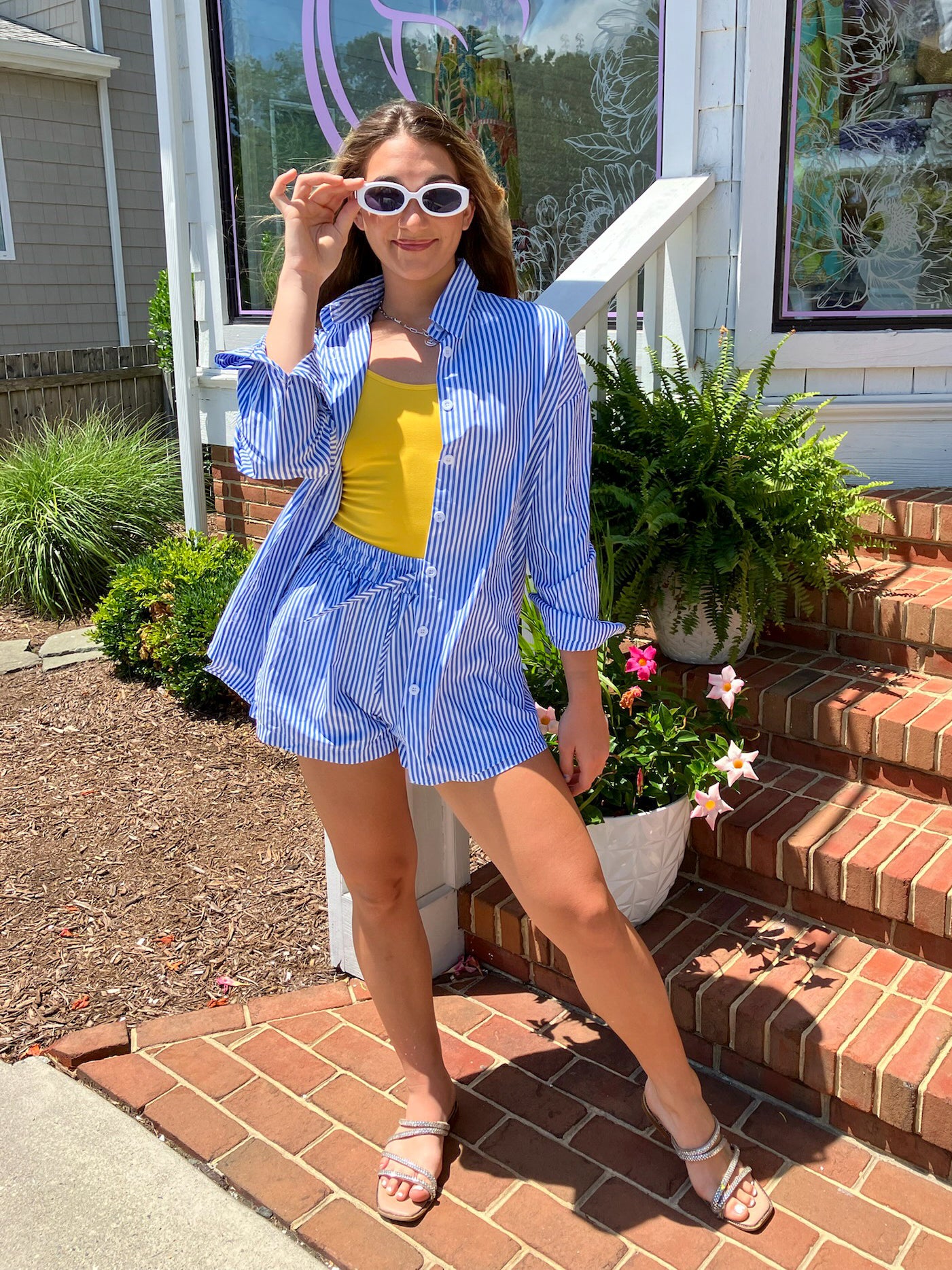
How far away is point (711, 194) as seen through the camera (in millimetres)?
3668

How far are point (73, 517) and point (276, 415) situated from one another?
4851 mm

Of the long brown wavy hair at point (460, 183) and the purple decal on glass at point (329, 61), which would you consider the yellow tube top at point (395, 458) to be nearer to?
the long brown wavy hair at point (460, 183)

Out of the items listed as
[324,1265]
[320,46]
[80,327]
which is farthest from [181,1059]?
[80,327]

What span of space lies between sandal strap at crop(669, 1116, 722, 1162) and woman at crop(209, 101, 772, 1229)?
0.20 meters

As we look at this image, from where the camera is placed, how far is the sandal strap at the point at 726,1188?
1943mm

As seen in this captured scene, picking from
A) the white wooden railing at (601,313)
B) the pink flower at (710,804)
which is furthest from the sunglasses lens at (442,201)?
the pink flower at (710,804)

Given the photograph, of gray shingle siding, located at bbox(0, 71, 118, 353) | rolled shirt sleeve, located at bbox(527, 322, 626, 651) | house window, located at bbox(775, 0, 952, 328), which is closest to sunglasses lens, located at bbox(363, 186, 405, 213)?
rolled shirt sleeve, located at bbox(527, 322, 626, 651)

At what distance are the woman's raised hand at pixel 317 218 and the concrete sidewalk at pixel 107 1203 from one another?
1.69m

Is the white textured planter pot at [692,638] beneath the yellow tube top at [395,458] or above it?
beneath

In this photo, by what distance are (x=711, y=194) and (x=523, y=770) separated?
2.64m

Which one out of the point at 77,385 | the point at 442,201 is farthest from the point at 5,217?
the point at 442,201

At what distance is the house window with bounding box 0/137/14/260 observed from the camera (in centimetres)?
1015

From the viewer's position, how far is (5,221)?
10.2 meters

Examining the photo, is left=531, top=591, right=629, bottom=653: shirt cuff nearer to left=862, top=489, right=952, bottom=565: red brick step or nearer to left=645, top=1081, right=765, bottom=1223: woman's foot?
left=645, top=1081, right=765, bottom=1223: woman's foot
